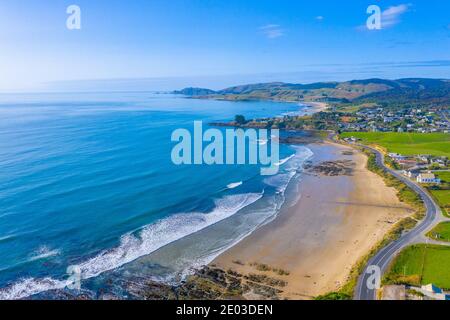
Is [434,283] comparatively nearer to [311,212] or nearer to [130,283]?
[311,212]

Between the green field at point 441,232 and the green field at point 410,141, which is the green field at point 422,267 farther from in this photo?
the green field at point 410,141

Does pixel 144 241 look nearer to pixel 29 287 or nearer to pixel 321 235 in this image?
pixel 29 287

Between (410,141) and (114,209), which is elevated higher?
(410,141)

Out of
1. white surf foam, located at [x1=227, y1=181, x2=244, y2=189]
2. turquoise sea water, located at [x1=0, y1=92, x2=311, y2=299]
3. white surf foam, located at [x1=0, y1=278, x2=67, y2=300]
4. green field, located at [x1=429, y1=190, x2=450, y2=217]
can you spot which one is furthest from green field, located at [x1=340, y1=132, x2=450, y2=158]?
white surf foam, located at [x1=0, y1=278, x2=67, y2=300]

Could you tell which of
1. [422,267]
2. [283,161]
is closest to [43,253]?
[422,267]

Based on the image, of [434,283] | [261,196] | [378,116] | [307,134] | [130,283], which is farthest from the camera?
[378,116]

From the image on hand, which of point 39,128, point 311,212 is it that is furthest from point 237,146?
point 39,128

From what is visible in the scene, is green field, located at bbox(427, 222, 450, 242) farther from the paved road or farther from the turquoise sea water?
the turquoise sea water
